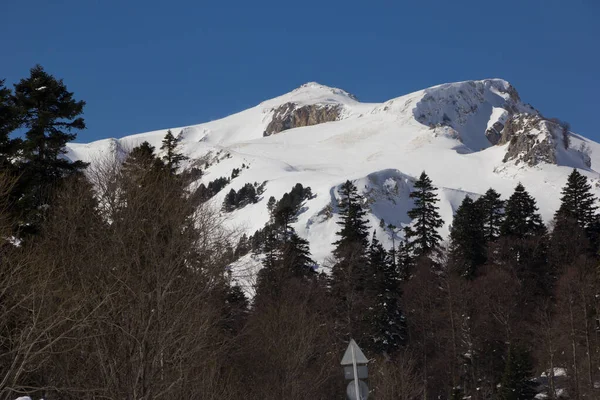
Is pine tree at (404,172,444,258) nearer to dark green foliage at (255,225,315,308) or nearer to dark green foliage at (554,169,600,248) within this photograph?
dark green foliage at (554,169,600,248)

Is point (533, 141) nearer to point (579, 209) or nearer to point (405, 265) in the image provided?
point (579, 209)

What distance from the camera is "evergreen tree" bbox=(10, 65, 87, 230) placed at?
25523 millimetres

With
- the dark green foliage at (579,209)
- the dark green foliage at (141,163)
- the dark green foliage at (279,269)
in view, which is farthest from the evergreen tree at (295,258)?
the dark green foliage at (579,209)

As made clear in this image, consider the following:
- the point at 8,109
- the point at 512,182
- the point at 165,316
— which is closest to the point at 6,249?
the point at 165,316

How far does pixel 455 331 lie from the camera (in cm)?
4828

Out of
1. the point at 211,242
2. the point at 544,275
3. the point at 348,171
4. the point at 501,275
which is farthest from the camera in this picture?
the point at 348,171

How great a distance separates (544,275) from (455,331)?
11098 mm

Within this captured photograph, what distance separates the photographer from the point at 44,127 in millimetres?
26250

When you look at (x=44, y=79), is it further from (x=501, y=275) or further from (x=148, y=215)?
(x=501, y=275)

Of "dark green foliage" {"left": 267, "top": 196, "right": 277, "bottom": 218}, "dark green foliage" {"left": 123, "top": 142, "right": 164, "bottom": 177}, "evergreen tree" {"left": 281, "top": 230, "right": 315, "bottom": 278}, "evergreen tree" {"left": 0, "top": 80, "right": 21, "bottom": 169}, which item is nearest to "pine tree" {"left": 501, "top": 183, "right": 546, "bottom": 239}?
"evergreen tree" {"left": 281, "top": 230, "right": 315, "bottom": 278}

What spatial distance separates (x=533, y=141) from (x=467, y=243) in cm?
10980

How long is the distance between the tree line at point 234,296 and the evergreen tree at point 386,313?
0.12 meters

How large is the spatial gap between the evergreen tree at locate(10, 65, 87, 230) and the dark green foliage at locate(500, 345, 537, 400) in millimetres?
25283

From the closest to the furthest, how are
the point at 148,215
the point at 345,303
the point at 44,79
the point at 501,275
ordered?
1. the point at 148,215
2. the point at 44,79
3. the point at 345,303
4. the point at 501,275
